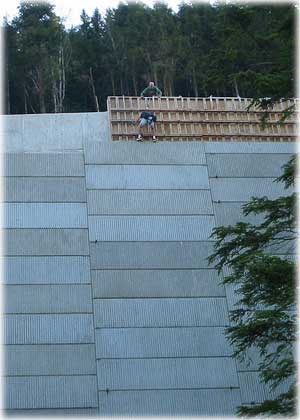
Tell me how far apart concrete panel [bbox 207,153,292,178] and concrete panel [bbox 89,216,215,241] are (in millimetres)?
1641

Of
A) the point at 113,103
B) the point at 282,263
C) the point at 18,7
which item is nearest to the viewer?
the point at 282,263

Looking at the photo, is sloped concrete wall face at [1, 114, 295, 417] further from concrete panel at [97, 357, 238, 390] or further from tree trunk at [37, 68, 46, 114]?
tree trunk at [37, 68, 46, 114]

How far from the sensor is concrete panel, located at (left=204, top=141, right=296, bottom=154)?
19.7 meters

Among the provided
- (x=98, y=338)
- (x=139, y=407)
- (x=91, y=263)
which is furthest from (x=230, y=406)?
(x=91, y=263)

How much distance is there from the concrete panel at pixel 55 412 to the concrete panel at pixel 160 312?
185cm

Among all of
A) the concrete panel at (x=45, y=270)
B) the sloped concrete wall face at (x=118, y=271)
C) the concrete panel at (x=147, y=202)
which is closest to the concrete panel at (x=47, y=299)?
the sloped concrete wall face at (x=118, y=271)

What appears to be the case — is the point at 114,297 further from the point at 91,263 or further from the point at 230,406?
the point at 230,406

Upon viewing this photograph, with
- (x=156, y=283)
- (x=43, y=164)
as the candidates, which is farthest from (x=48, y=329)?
(x=43, y=164)

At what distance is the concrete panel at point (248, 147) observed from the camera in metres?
19.7

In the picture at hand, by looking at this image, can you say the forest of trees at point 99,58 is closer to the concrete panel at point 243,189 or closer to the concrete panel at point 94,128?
the concrete panel at point 94,128

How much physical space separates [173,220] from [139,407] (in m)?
4.53

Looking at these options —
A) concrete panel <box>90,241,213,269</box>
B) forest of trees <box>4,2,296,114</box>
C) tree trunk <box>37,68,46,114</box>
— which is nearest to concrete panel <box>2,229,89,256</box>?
concrete panel <box>90,241,213,269</box>

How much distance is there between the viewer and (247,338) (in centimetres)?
1073

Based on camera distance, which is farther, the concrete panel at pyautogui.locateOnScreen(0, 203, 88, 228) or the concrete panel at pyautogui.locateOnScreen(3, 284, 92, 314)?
the concrete panel at pyautogui.locateOnScreen(0, 203, 88, 228)
